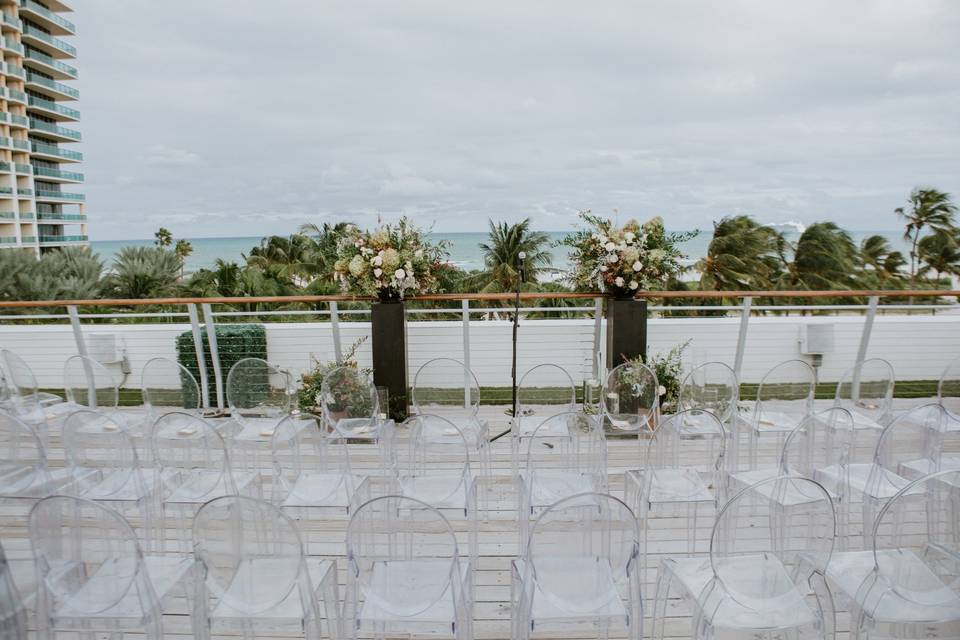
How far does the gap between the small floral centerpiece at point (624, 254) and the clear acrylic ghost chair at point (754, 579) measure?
3012mm

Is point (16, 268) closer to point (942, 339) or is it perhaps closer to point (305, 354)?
point (305, 354)

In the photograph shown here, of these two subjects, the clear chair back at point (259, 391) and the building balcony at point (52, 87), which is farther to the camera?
the building balcony at point (52, 87)

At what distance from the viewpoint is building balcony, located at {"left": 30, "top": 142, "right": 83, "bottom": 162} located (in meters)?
51.4

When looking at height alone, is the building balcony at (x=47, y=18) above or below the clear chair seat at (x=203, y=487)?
above

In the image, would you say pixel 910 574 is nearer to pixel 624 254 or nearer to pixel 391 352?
pixel 624 254

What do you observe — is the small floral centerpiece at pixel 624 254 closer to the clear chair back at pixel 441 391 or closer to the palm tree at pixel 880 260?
the clear chair back at pixel 441 391

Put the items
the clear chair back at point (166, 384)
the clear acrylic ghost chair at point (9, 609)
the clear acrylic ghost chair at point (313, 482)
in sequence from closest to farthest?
the clear acrylic ghost chair at point (9, 609) → the clear acrylic ghost chair at point (313, 482) → the clear chair back at point (166, 384)

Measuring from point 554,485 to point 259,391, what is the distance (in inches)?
82.9

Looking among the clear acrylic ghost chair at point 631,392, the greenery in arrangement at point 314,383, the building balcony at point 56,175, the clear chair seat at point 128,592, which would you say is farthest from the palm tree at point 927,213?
the building balcony at point 56,175

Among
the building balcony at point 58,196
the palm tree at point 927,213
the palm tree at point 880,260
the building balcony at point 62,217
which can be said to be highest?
the building balcony at point 58,196

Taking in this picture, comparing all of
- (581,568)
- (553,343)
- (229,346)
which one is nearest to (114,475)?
(581,568)

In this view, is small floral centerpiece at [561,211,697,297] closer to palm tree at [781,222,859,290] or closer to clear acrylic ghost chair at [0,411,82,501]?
clear acrylic ghost chair at [0,411,82,501]

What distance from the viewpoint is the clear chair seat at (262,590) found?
2.07 m

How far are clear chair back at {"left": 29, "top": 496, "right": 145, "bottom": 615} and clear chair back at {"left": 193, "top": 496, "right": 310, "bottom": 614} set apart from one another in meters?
0.21
